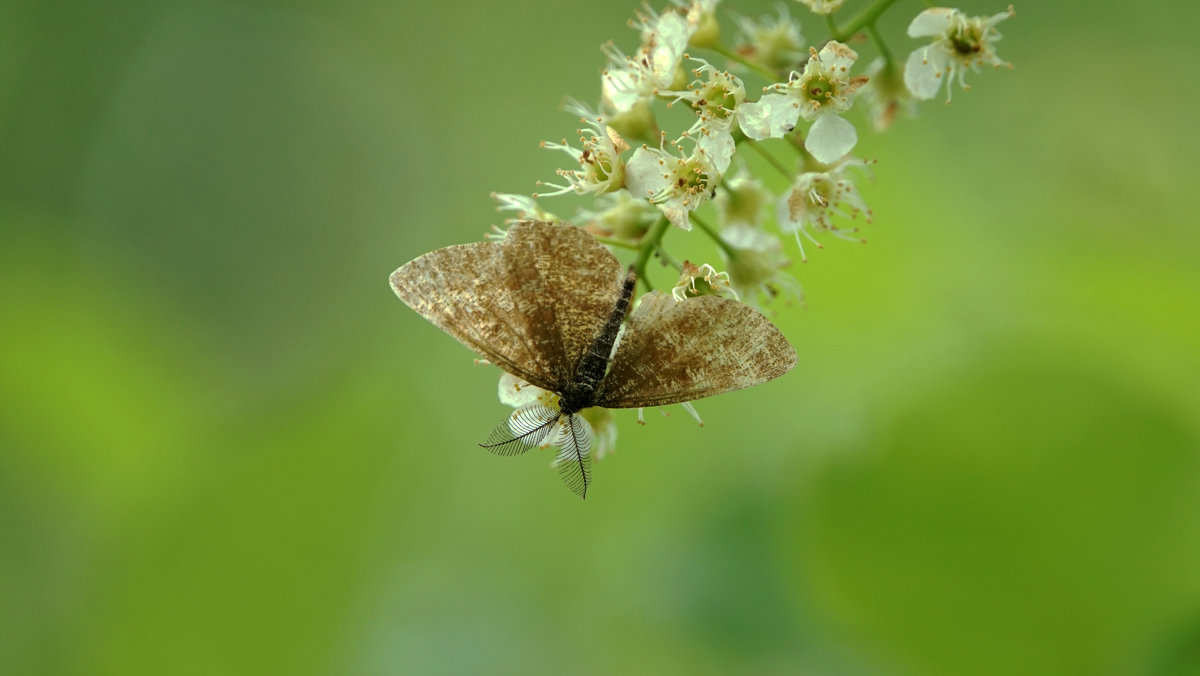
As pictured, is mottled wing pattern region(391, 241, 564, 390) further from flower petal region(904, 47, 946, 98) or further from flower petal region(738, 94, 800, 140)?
flower petal region(904, 47, 946, 98)

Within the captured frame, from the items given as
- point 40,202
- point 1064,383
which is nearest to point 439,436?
point 1064,383

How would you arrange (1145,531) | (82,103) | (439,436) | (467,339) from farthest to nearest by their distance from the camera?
1. (82,103)
2. (439,436)
3. (1145,531)
4. (467,339)

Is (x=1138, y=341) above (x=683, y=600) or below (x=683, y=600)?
above

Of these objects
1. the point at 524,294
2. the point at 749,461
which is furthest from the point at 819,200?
the point at 749,461

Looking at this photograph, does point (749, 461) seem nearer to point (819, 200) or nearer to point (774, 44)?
point (819, 200)

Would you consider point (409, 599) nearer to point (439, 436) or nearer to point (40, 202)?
point (439, 436)

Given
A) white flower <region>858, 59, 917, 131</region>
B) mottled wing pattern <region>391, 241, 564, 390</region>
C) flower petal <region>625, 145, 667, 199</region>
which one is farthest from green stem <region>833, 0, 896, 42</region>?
mottled wing pattern <region>391, 241, 564, 390</region>
